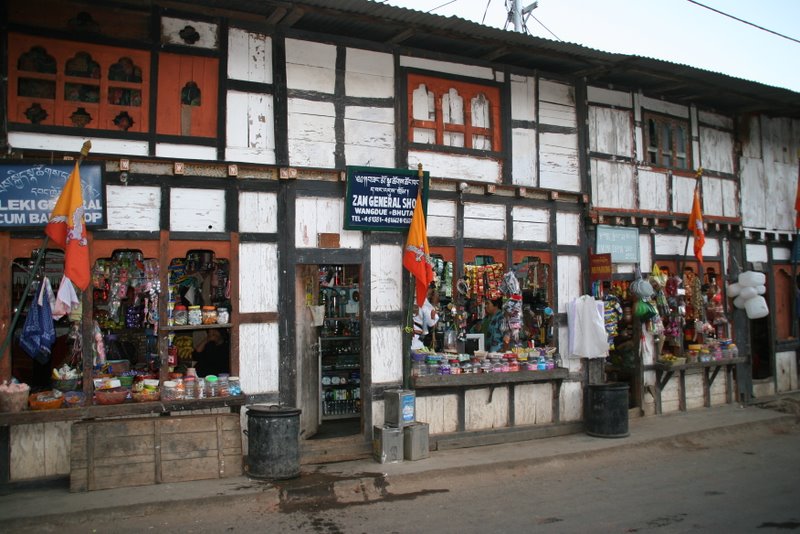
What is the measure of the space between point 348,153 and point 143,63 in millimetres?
3084

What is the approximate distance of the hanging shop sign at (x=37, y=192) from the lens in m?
7.67

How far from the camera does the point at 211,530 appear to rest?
22.2 feet

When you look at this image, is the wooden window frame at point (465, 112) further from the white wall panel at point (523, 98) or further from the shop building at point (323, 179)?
the white wall panel at point (523, 98)

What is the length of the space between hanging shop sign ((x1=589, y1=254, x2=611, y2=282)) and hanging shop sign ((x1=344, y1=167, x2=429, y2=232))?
3.77 metres

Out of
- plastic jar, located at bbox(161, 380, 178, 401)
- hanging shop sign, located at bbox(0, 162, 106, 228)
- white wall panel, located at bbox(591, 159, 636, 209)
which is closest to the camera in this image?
hanging shop sign, located at bbox(0, 162, 106, 228)

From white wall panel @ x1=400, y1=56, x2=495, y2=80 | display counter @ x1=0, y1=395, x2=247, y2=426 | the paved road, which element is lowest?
the paved road

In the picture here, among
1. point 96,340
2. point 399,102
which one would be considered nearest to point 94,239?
point 96,340

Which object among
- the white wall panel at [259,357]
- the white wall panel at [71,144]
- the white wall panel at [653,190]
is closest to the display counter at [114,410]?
the white wall panel at [259,357]

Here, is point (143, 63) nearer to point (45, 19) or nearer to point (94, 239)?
point (45, 19)

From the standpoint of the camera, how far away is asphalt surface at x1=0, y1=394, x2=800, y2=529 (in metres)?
7.06

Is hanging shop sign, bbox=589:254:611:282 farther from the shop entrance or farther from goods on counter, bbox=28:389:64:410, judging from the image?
goods on counter, bbox=28:389:64:410

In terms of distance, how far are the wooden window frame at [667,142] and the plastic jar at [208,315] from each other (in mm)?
9381

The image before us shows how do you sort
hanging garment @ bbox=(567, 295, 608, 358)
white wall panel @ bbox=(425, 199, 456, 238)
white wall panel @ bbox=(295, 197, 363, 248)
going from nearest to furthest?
white wall panel @ bbox=(295, 197, 363, 248) → white wall panel @ bbox=(425, 199, 456, 238) → hanging garment @ bbox=(567, 295, 608, 358)

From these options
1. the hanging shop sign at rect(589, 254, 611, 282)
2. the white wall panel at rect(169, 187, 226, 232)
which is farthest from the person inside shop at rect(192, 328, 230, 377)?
the hanging shop sign at rect(589, 254, 611, 282)
